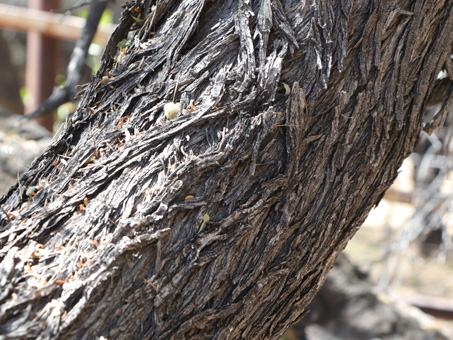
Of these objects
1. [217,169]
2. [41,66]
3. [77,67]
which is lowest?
[217,169]

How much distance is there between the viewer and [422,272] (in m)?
5.84

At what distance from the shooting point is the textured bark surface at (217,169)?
104cm

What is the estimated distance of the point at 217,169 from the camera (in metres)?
1.12

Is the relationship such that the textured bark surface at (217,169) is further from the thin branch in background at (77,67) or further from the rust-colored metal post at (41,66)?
the rust-colored metal post at (41,66)

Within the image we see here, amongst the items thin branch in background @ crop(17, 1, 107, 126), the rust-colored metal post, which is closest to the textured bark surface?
thin branch in background @ crop(17, 1, 107, 126)

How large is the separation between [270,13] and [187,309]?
696 mm

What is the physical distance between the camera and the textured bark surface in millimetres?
1039

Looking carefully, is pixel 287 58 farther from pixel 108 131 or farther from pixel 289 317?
pixel 289 317

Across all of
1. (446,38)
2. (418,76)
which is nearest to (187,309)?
(418,76)

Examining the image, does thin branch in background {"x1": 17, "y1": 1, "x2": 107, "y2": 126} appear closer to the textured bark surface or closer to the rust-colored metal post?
the textured bark surface

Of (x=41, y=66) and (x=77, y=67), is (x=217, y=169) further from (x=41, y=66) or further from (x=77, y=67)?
(x=41, y=66)

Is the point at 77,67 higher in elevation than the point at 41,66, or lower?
lower

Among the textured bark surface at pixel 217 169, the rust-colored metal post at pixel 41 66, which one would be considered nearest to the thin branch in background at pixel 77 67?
the textured bark surface at pixel 217 169

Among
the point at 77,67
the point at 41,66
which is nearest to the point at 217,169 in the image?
the point at 77,67
